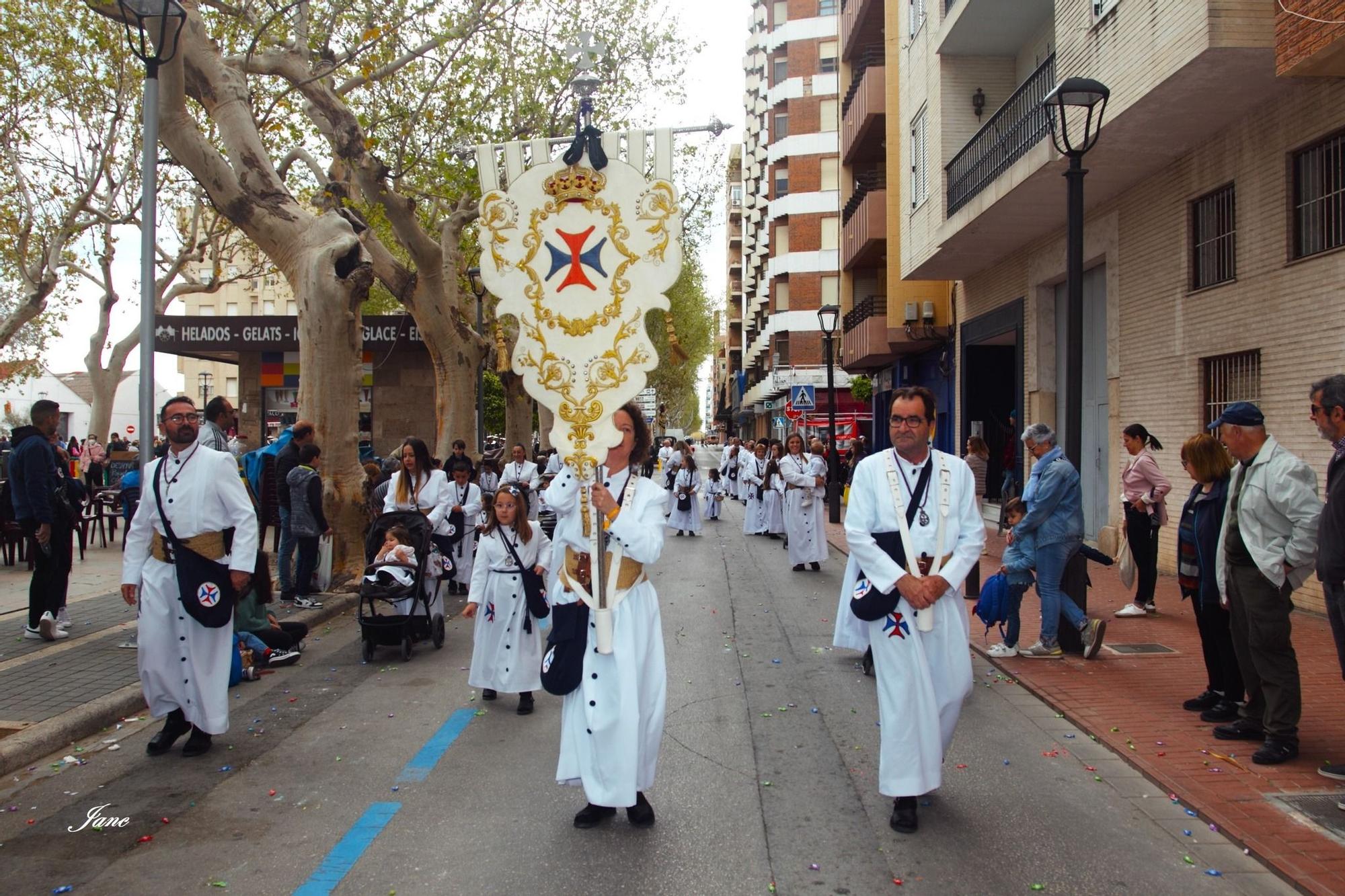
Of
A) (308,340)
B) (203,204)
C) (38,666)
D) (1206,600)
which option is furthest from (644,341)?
(203,204)

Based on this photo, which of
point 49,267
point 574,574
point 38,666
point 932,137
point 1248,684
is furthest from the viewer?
point 49,267

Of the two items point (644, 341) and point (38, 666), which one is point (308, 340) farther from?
point (644, 341)

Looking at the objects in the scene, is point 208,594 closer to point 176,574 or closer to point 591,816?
point 176,574

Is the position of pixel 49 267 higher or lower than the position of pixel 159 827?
higher

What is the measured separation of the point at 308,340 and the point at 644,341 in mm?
8602

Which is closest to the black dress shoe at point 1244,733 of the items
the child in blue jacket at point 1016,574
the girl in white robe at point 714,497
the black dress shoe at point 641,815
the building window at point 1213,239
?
the child in blue jacket at point 1016,574

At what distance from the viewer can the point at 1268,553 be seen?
5.49 m

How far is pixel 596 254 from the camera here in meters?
4.90

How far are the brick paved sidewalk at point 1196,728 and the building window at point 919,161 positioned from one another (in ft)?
38.1

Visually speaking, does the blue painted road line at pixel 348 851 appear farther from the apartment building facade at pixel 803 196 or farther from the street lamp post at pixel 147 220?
the apartment building facade at pixel 803 196

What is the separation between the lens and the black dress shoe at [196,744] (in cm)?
602

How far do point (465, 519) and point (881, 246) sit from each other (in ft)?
60.7

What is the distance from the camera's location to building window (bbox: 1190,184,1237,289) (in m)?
11.8

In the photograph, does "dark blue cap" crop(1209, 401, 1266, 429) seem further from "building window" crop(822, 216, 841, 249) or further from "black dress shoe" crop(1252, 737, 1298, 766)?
"building window" crop(822, 216, 841, 249)
